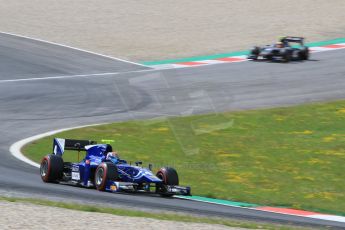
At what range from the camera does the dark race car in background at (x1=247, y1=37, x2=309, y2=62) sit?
3350 centimetres

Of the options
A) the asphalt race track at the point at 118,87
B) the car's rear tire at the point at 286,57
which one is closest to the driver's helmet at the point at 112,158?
the asphalt race track at the point at 118,87

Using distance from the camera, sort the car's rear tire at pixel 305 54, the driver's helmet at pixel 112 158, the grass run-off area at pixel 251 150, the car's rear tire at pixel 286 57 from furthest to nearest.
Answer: the car's rear tire at pixel 305 54 < the car's rear tire at pixel 286 57 < the grass run-off area at pixel 251 150 < the driver's helmet at pixel 112 158

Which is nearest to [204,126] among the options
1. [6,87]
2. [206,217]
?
[6,87]

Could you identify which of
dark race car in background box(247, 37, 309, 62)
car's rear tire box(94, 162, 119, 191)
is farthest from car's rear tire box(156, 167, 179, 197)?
dark race car in background box(247, 37, 309, 62)

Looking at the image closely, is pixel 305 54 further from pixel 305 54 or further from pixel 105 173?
pixel 105 173

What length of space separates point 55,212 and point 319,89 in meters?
18.9

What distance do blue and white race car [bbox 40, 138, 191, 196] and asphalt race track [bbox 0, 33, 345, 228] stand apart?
103 centimetres

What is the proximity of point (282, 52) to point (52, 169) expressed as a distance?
1888 centimetres

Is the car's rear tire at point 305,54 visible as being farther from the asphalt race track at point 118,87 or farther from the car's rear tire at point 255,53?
the car's rear tire at point 255,53

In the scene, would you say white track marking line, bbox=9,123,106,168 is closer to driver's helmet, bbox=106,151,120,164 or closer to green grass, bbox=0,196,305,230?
driver's helmet, bbox=106,151,120,164

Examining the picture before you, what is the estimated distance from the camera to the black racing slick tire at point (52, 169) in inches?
629

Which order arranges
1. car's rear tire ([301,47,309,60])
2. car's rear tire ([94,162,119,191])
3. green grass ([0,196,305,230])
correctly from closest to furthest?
green grass ([0,196,305,230]) < car's rear tire ([94,162,119,191]) < car's rear tire ([301,47,309,60])

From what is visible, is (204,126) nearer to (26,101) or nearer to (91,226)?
(26,101)

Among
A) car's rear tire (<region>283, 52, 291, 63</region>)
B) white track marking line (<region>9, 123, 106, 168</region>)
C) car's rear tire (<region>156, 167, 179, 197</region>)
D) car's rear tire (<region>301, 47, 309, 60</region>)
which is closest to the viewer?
car's rear tire (<region>156, 167, 179, 197</region>)
